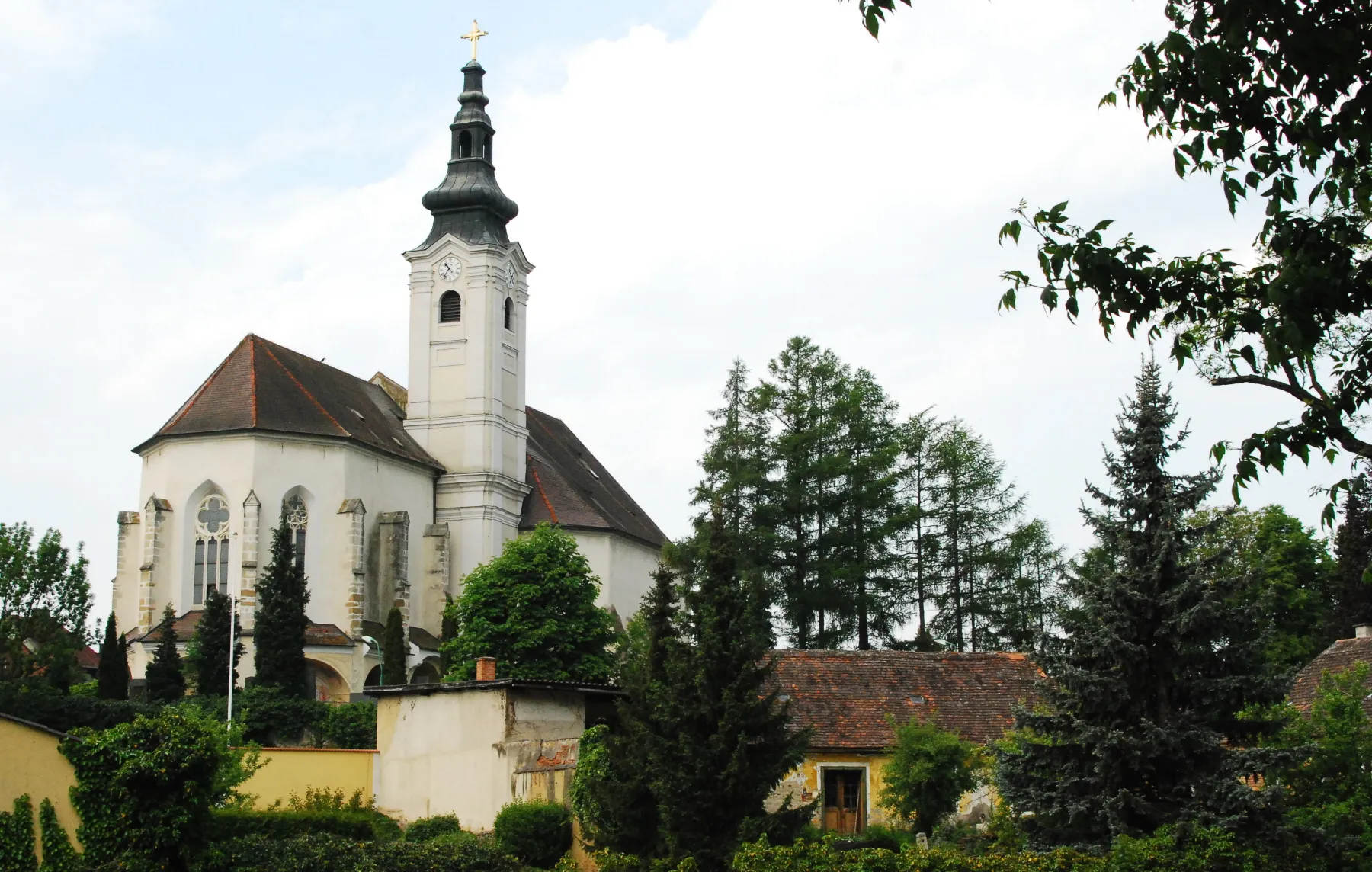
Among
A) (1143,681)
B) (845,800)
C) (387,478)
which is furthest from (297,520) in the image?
(1143,681)

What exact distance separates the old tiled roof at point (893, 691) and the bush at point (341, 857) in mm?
9956

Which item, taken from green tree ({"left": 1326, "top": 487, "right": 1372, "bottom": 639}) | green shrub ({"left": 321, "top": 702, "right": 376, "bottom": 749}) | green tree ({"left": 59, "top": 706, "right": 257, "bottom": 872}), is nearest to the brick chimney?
green tree ({"left": 59, "top": 706, "right": 257, "bottom": 872})

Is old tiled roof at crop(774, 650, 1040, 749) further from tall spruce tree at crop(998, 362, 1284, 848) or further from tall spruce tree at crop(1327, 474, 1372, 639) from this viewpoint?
tall spruce tree at crop(1327, 474, 1372, 639)

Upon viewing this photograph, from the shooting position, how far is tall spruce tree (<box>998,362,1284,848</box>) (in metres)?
20.5

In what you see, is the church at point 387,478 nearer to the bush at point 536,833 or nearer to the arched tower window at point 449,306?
the arched tower window at point 449,306

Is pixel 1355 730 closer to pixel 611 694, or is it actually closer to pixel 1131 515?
pixel 1131 515

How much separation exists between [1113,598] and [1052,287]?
1079 centimetres

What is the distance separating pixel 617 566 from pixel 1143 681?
38.8 metres

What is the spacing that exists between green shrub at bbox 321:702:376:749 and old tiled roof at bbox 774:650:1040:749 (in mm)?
14337

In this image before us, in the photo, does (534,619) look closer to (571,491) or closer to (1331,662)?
(571,491)

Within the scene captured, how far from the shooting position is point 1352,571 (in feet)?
164

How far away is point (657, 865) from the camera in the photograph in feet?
70.9

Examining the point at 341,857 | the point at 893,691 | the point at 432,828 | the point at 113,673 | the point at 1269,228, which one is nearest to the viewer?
the point at 1269,228

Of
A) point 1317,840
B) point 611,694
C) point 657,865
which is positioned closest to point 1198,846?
point 1317,840
